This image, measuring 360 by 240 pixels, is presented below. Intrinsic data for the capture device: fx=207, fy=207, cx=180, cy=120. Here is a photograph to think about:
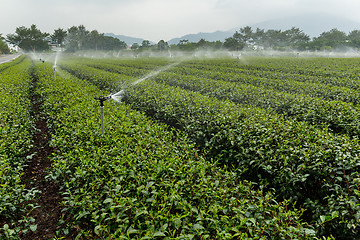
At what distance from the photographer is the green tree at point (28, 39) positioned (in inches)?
3145

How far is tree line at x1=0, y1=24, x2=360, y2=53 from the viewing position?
73000mm

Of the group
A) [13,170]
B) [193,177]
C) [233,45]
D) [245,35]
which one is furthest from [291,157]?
[245,35]

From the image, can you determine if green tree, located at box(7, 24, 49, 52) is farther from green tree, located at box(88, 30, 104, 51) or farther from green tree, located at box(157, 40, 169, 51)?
green tree, located at box(157, 40, 169, 51)

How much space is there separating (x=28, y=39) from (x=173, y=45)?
5599 centimetres

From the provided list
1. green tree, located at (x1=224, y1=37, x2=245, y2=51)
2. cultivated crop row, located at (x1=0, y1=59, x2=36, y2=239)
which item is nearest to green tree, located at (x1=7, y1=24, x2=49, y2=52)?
green tree, located at (x1=224, y1=37, x2=245, y2=51)

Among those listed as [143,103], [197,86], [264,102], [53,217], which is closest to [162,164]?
[53,217]

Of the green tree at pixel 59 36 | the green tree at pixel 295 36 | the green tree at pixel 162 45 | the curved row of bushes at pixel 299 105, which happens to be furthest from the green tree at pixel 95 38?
the curved row of bushes at pixel 299 105

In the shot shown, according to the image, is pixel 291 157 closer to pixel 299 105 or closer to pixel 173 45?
pixel 299 105

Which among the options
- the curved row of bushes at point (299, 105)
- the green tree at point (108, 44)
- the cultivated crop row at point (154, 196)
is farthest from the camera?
the green tree at point (108, 44)

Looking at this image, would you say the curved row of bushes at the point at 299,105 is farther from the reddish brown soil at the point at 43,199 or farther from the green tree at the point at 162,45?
the green tree at the point at 162,45

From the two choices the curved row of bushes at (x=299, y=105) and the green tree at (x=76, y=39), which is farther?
the green tree at (x=76, y=39)

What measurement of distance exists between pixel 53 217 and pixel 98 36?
10069cm

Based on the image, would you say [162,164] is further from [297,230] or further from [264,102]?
[264,102]

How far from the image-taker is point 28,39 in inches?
3147
